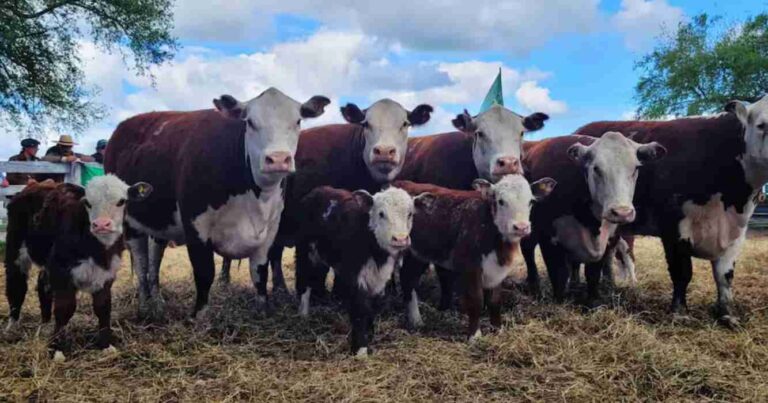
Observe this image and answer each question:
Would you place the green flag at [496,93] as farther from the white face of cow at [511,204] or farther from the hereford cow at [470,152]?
the white face of cow at [511,204]

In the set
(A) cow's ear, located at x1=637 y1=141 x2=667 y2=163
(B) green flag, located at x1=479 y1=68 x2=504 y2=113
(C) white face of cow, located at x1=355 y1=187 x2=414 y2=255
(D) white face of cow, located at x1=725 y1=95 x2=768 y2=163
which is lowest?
(C) white face of cow, located at x1=355 y1=187 x2=414 y2=255

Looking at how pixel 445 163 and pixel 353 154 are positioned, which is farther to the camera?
pixel 445 163

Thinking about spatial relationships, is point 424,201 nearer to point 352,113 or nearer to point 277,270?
point 352,113

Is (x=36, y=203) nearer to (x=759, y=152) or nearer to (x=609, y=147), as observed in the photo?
(x=609, y=147)

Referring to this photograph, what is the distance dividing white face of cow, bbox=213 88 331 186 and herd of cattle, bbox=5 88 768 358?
0.7 inches

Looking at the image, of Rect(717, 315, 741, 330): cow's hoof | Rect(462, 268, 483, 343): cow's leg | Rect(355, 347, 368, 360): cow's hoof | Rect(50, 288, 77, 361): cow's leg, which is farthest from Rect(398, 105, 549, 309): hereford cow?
Rect(50, 288, 77, 361): cow's leg

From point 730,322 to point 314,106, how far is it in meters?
4.61

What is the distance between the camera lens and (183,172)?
6.50m

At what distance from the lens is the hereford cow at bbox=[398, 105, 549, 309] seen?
7.16 metres

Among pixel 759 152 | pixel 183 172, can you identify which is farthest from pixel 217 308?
pixel 759 152

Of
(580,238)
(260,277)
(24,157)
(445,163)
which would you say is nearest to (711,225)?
(580,238)

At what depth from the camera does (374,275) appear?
577 cm

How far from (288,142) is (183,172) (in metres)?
1.19

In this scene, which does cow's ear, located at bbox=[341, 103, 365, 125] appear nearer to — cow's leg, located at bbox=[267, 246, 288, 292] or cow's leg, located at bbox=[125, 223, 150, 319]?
cow's leg, located at bbox=[267, 246, 288, 292]
